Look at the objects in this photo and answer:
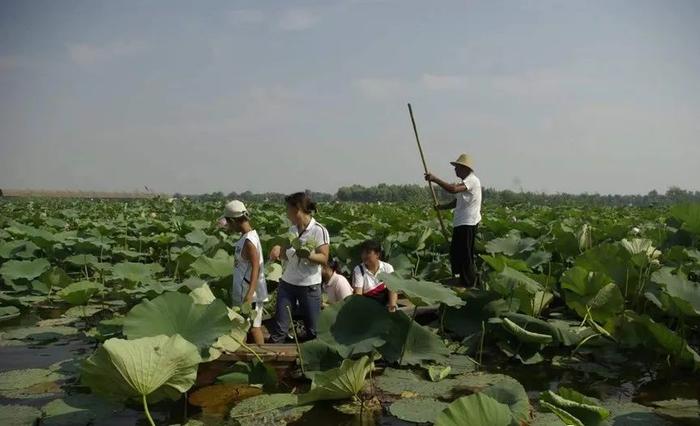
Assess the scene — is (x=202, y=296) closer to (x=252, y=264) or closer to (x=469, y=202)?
(x=252, y=264)

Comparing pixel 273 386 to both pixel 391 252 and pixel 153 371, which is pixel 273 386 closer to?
A: pixel 153 371

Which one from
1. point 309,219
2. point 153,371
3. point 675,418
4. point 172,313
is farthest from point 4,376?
point 675,418

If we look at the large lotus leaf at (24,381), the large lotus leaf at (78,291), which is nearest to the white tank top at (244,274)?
the large lotus leaf at (24,381)

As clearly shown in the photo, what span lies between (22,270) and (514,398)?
15.8 feet

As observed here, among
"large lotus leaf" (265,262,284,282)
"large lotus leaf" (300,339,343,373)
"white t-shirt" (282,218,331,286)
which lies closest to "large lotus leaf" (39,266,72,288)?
"large lotus leaf" (265,262,284,282)

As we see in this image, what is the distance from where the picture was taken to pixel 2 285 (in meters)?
6.54

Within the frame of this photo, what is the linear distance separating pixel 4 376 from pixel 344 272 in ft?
11.3

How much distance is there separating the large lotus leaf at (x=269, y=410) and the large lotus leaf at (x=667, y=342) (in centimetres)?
192

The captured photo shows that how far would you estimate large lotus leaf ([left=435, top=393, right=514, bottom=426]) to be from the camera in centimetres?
201

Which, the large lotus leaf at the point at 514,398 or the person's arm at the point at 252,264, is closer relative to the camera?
the large lotus leaf at the point at 514,398

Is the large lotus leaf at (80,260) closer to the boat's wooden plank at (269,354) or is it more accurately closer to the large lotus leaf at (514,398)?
the boat's wooden plank at (269,354)

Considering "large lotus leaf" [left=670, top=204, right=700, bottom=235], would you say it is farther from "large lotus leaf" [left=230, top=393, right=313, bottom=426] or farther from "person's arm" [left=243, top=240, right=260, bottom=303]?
"large lotus leaf" [left=230, top=393, right=313, bottom=426]

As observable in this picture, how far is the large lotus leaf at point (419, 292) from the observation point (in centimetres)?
323

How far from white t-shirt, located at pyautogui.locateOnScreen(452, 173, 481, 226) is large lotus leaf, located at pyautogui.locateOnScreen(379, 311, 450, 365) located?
7.33 feet
